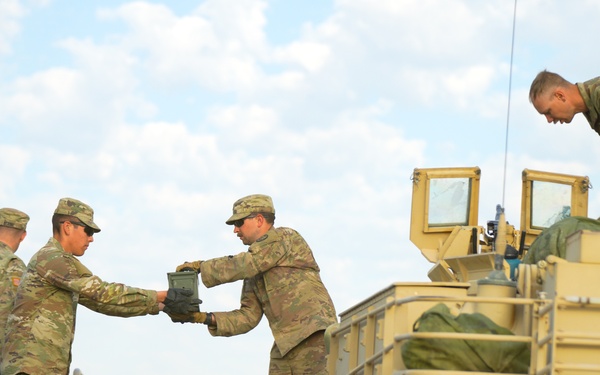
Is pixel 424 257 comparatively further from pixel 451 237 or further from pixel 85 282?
pixel 85 282

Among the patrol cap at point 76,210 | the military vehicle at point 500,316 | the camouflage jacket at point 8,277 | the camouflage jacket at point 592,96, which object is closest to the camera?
A: the military vehicle at point 500,316

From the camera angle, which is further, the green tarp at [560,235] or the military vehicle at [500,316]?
the green tarp at [560,235]

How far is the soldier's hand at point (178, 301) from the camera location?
999cm

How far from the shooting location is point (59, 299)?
31.6ft

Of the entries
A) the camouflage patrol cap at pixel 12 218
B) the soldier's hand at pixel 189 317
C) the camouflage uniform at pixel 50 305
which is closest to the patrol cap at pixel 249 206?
the soldier's hand at pixel 189 317

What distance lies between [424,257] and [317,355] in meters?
1.29

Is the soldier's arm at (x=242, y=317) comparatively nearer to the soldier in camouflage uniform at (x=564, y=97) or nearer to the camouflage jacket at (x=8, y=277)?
the camouflage jacket at (x=8, y=277)

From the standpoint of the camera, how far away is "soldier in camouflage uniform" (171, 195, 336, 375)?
1045 centimetres

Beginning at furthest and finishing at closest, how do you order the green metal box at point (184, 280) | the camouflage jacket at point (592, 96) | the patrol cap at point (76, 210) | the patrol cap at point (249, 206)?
the patrol cap at point (249, 206)
the green metal box at point (184, 280)
the patrol cap at point (76, 210)
the camouflage jacket at point (592, 96)

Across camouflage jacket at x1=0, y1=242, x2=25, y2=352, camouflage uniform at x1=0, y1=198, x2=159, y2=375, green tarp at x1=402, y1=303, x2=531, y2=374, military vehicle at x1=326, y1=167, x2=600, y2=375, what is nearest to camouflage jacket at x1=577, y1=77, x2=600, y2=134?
military vehicle at x1=326, y1=167, x2=600, y2=375

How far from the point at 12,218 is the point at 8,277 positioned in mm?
948

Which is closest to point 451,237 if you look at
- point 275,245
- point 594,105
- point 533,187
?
point 533,187

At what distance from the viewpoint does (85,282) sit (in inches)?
376

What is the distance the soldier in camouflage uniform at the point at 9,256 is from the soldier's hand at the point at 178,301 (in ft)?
6.80
